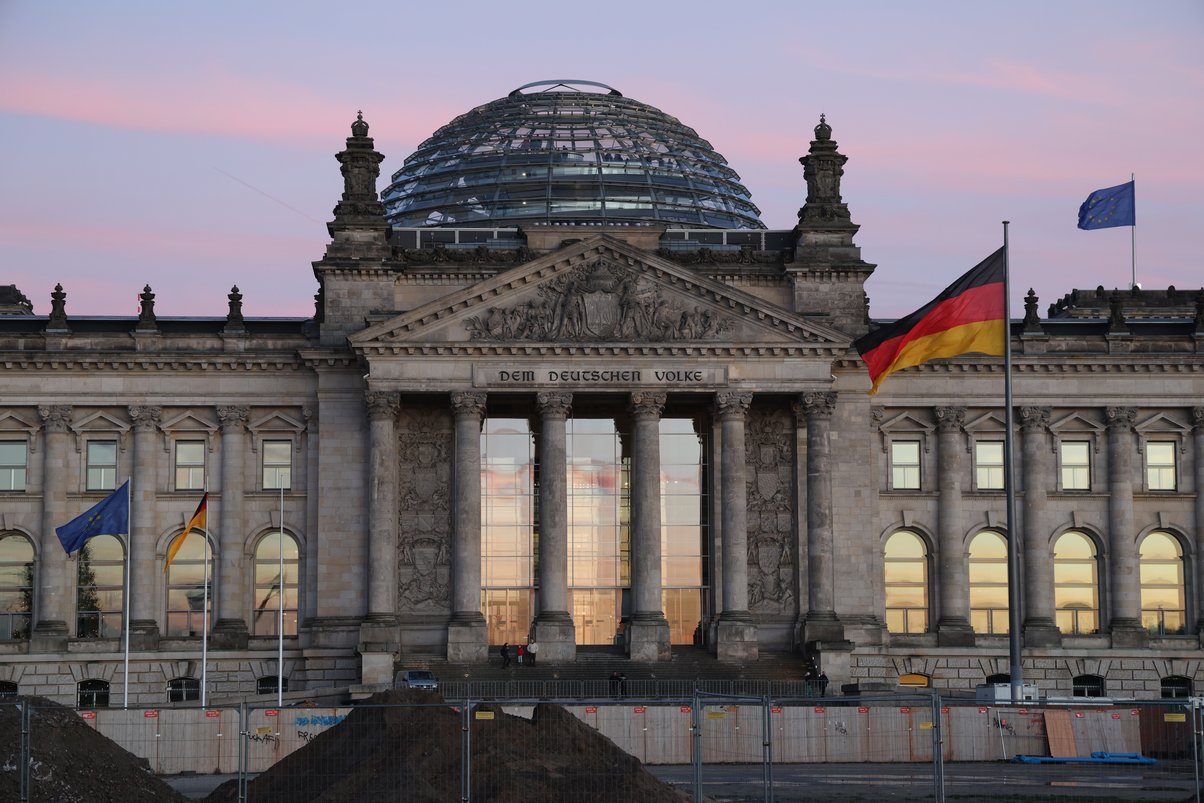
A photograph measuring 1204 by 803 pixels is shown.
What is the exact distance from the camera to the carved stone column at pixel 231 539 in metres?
81.0

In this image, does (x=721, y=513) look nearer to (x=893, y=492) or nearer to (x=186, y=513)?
(x=893, y=492)

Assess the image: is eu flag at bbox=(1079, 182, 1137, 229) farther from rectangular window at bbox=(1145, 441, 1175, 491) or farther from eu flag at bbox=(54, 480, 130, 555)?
eu flag at bbox=(54, 480, 130, 555)

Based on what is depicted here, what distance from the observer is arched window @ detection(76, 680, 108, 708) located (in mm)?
80188

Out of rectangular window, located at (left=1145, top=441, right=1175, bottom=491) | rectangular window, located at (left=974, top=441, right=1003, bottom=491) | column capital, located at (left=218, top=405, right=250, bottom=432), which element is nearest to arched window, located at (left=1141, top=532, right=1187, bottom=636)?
rectangular window, located at (left=1145, top=441, right=1175, bottom=491)

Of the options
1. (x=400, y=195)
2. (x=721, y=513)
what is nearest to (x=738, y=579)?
(x=721, y=513)

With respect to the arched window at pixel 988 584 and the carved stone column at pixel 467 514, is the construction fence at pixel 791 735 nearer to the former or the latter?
the carved stone column at pixel 467 514

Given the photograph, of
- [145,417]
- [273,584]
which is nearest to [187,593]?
[273,584]

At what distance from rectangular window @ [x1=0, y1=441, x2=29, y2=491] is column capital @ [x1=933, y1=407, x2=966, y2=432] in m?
36.0

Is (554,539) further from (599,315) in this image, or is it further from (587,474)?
(599,315)

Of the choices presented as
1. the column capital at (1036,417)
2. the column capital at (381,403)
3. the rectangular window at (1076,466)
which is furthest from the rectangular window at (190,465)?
the rectangular window at (1076,466)

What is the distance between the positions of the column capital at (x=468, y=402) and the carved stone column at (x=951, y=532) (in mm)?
18859

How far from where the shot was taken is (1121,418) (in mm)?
84375

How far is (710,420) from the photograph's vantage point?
82000 mm

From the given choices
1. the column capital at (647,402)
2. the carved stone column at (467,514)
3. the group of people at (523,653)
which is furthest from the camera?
the column capital at (647,402)
